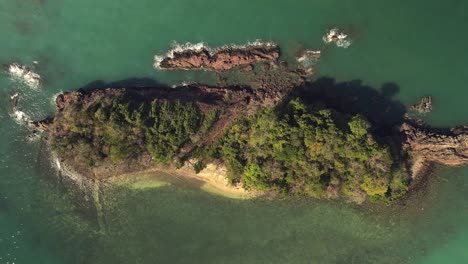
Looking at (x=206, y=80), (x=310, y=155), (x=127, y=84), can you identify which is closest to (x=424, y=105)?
(x=310, y=155)

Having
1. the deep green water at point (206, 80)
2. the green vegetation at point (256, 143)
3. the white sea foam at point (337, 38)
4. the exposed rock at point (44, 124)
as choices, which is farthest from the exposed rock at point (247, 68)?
the exposed rock at point (44, 124)

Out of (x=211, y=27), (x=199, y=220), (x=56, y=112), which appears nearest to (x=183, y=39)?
(x=211, y=27)

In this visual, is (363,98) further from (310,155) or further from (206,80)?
(206,80)

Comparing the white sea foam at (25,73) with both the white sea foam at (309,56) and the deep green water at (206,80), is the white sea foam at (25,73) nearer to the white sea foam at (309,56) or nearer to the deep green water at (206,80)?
Answer: the deep green water at (206,80)

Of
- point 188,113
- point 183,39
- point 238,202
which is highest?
point 183,39

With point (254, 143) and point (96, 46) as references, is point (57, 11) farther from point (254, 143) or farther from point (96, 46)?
point (254, 143)

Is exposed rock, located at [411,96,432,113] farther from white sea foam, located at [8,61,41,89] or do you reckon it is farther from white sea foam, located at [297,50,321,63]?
white sea foam, located at [8,61,41,89]

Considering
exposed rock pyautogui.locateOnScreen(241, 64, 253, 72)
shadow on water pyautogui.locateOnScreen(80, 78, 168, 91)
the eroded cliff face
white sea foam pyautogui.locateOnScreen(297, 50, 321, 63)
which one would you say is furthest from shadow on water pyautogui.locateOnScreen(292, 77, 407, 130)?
shadow on water pyautogui.locateOnScreen(80, 78, 168, 91)
